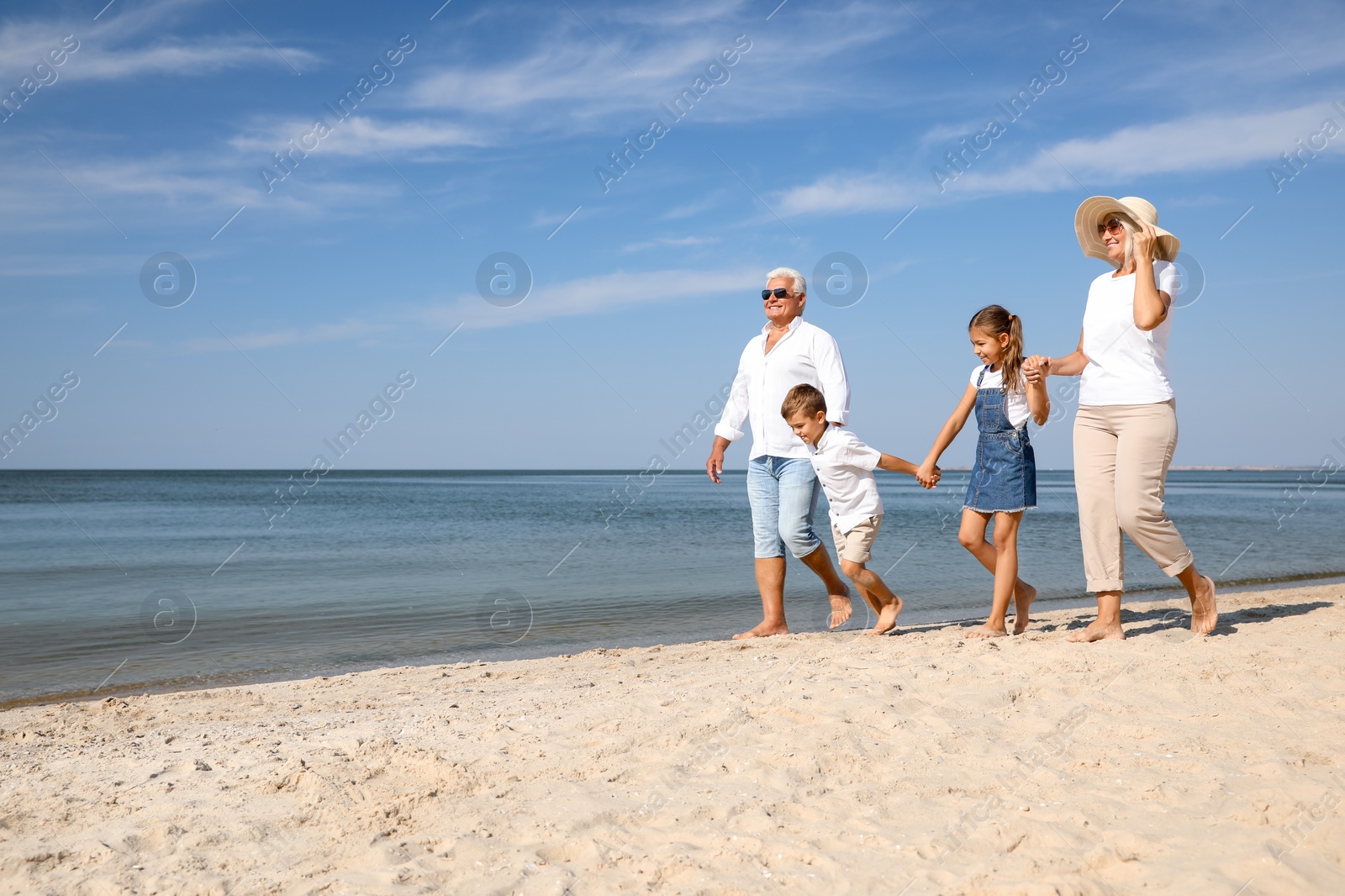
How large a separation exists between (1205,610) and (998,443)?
1.33 meters

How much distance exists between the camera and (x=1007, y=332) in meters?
4.79

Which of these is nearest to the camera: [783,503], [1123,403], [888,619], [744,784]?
[744,784]

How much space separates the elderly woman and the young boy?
0.90 m

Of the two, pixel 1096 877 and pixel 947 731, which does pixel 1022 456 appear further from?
pixel 1096 877

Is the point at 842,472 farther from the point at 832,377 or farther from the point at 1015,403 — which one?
the point at 1015,403

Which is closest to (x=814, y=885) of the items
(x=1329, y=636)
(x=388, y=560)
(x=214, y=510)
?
(x=1329, y=636)

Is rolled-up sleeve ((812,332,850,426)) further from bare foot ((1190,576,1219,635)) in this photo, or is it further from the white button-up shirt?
bare foot ((1190,576,1219,635))

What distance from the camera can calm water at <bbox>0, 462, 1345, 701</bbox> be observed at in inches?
240

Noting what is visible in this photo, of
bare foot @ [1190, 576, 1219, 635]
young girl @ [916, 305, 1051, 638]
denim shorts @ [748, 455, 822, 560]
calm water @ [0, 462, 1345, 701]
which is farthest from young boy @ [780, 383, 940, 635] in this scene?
calm water @ [0, 462, 1345, 701]

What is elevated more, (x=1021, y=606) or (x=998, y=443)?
(x=998, y=443)

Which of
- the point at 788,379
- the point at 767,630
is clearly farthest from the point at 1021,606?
the point at 788,379

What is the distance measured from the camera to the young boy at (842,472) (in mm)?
4887

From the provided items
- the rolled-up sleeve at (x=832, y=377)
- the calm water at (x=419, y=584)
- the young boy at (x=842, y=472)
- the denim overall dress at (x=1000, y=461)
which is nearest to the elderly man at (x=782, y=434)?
the rolled-up sleeve at (x=832, y=377)

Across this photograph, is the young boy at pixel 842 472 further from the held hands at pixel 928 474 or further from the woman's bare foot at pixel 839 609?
the woman's bare foot at pixel 839 609
